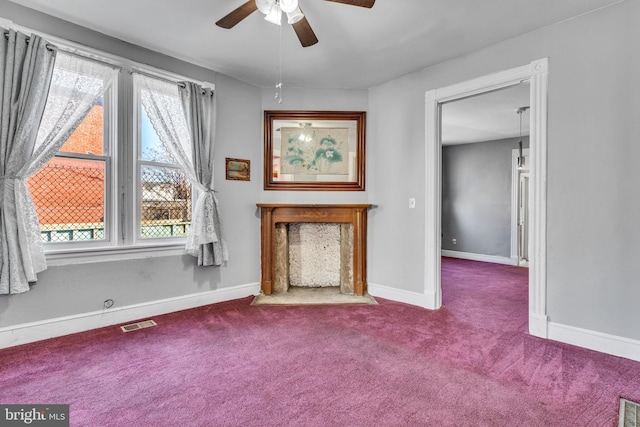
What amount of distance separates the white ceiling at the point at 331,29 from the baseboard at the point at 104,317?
2.48m

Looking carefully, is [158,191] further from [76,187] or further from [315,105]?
[315,105]

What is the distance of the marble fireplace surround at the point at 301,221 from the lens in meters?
3.90

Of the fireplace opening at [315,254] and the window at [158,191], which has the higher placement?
the window at [158,191]

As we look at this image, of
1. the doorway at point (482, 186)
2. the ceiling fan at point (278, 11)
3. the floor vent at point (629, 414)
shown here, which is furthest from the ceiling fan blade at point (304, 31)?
the doorway at point (482, 186)

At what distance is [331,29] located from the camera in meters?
2.73

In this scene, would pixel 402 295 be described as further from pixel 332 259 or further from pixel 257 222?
pixel 257 222

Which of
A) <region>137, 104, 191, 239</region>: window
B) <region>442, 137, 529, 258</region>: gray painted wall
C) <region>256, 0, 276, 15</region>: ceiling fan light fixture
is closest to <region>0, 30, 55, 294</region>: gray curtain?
<region>137, 104, 191, 239</region>: window

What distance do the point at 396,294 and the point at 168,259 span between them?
2544mm

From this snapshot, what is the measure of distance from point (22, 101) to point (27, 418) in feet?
7.08

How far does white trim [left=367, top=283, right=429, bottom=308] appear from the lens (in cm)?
355

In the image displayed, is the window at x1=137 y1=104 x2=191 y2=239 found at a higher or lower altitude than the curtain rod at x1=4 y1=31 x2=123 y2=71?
lower

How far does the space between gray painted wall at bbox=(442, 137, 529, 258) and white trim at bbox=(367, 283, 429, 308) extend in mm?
3926

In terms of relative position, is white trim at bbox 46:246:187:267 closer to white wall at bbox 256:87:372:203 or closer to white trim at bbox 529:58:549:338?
white wall at bbox 256:87:372:203

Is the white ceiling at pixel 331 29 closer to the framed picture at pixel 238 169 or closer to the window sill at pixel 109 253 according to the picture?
the framed picture at pixel 238 169
